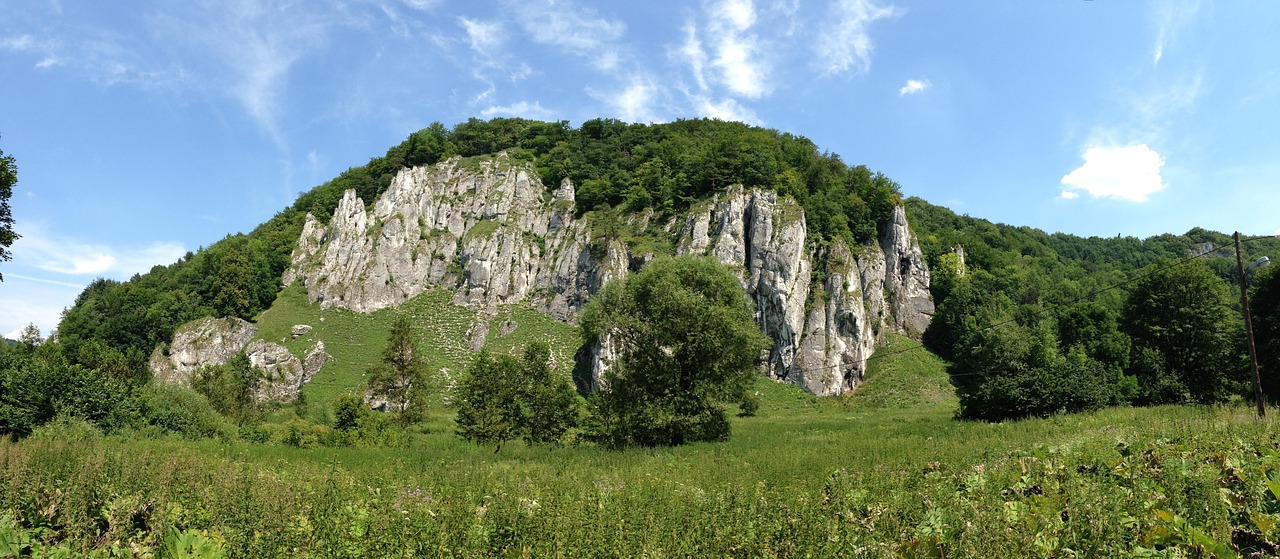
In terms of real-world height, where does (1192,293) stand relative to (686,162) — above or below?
below

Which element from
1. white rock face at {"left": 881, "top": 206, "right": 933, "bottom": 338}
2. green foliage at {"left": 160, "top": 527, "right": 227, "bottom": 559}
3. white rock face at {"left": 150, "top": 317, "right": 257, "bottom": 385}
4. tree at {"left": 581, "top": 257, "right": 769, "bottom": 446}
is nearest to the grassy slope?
white rock face at {"left": 150, "top": 317, "right": 257, "bottom": 385}

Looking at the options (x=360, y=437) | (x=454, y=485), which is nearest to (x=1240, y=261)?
(x=454, y=485)

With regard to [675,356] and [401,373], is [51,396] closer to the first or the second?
[401,373]

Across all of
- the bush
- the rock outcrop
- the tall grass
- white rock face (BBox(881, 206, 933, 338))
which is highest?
white rock face (BBox(881, 206, 933, 338))

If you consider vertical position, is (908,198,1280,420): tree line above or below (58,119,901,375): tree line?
below

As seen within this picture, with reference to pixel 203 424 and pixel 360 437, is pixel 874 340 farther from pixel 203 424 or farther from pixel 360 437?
pixel 203 424

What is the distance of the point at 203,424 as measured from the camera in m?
27.1

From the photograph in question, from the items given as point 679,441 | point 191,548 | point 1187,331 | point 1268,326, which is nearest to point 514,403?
point 679,441

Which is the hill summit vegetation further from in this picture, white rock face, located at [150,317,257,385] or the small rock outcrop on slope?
the small rock outcrop on slope

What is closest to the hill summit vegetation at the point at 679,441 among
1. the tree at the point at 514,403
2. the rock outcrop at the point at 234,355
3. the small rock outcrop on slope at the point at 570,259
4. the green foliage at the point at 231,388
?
the tree at the point at 514,403

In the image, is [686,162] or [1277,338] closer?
A: [1277,338]

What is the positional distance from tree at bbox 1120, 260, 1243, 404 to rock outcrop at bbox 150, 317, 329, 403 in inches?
2986

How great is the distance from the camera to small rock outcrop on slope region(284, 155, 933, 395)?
69.5 m

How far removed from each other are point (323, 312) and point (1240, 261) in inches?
3272
